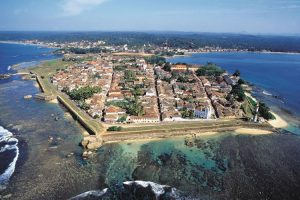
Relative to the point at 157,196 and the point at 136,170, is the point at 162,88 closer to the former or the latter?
the point at 136,170

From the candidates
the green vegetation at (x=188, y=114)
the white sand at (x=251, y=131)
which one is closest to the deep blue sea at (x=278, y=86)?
the white sand at (x=251, y=131)

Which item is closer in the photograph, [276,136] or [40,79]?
[276,136]

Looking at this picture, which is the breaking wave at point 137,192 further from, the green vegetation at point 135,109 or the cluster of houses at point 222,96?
the cluster of houses at point 222,96

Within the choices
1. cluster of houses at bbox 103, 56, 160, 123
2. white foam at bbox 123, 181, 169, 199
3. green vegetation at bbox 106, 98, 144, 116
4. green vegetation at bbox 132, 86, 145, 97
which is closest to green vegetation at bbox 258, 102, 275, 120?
cluster of houses at bbox 103, 56, 160, 123

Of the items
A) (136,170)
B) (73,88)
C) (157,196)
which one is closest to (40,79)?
(73,88)

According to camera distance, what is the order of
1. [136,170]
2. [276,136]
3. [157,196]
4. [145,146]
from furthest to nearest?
[276,136]
[145,146]
[136,170]
[157,196]

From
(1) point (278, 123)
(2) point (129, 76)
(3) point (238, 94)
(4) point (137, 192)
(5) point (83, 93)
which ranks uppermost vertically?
(3) point (238, 94)

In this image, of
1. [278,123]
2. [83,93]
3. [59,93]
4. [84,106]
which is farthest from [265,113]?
[59,93]

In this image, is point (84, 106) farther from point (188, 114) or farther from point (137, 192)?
point (137, 192)

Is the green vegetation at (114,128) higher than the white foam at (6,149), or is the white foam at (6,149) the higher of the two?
the green vegetation at (114,128)
